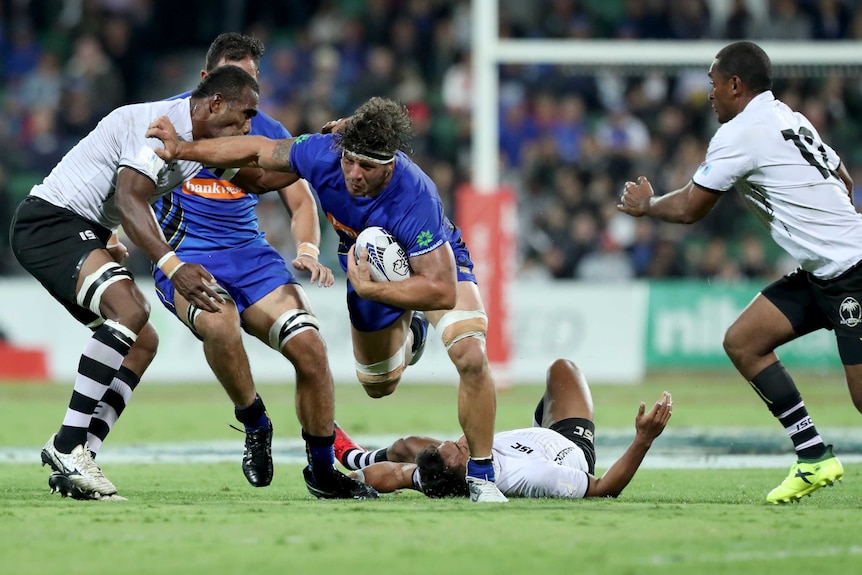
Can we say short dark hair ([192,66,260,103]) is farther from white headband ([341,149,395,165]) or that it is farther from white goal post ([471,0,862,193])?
white goal post ([471,0,862,193])

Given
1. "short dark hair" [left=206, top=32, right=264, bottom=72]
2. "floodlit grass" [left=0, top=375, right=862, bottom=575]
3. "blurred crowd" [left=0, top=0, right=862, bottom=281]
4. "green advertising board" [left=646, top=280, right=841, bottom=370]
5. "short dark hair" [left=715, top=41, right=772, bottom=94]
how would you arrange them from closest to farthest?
"floodlit grass" [left=0, top=375, right=862, bottom=575] < "short dark hair" [left=715, top=41, right=772, bottom=94] < "short dark hair" [left=206, top=32, right=264, bottom=72] < "green advertising board" [left=646, top=280, right=841, bottom=370] < "blurred crowd" [left=0, top=0, right=862, bottom=281]

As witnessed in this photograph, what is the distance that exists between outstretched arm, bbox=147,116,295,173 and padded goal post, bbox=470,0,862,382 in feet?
23.8

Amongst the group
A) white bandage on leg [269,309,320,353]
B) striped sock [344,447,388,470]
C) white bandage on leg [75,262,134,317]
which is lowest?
striped sock [344,447,388,470]

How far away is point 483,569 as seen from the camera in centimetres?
420

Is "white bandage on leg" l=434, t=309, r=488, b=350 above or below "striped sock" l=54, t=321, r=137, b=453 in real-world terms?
above

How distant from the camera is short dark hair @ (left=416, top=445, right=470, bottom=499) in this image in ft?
20.4

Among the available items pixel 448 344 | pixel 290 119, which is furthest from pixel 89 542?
pixel 290 119

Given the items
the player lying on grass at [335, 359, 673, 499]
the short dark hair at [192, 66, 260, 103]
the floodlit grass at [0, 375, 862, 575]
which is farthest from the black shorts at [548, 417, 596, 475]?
the short dark hair at [192, 66, 260, 103]

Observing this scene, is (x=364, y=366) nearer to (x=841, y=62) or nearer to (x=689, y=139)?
(x=841, y=62)

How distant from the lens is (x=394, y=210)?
618 cm

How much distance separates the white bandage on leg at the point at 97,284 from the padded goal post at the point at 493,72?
7453mm

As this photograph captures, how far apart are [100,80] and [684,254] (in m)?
7.98

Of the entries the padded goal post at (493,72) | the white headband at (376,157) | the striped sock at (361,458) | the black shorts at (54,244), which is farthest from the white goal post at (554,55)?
the white headband at (376,157)

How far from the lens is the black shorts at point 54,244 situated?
20.8ft
